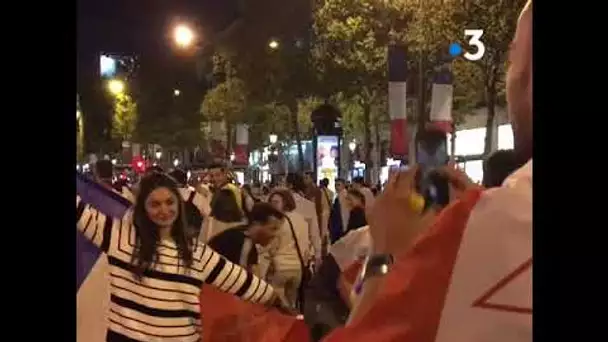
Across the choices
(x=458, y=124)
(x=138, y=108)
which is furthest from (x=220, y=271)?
(x=458, y=124)

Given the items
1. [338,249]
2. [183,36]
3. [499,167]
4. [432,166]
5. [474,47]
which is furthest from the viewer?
[183,36]

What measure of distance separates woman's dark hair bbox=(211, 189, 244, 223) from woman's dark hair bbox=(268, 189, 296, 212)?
0.76 feet

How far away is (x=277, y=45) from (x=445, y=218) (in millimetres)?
1739

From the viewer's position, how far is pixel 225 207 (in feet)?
10.3

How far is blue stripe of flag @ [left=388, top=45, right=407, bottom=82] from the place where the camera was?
1.69 m

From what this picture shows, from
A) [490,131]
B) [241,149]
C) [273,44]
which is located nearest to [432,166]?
[490,131]

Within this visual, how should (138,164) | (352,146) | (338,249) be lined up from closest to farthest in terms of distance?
1. (338,249)
2. (138,164)
3. (352,146)

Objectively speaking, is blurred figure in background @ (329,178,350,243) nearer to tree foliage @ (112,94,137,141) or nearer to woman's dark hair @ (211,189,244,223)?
woman's dark hair @ (211,189,244,223)

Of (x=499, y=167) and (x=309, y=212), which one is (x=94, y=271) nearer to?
(x=499, y=167)

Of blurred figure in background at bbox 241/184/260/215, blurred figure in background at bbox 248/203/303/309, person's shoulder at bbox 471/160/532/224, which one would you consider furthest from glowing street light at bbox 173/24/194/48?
blurred figure in background at bbox 241/184/260/215

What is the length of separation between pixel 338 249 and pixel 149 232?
1.51 feet
